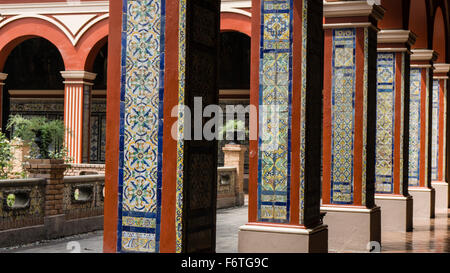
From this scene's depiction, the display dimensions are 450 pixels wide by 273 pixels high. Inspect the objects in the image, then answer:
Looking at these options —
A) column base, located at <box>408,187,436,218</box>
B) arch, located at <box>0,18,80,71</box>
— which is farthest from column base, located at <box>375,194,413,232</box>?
arch, located at <box>0,18,80,71</box>

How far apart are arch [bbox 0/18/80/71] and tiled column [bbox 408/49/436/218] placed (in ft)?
30.0

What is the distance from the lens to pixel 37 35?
17766 millimetres

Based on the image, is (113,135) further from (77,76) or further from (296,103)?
(77,76)

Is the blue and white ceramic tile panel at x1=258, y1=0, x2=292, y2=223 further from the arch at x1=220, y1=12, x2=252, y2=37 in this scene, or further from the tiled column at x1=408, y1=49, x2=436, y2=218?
the arch at x1=220, y1=12, x2=252, y2=37

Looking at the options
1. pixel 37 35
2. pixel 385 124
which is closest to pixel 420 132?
pixel 385 124

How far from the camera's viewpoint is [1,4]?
1784 cm

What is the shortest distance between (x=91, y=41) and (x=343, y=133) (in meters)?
10.4

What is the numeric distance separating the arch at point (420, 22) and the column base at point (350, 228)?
5168 millimetres

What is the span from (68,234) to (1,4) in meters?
10.2

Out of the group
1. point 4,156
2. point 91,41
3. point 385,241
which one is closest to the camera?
point 385,241

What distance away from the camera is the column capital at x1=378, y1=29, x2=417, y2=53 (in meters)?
10.5

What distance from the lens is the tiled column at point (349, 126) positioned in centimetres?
848

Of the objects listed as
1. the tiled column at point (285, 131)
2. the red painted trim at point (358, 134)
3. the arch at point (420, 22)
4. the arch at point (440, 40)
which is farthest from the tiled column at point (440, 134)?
the tiled column at point (285, 131)
